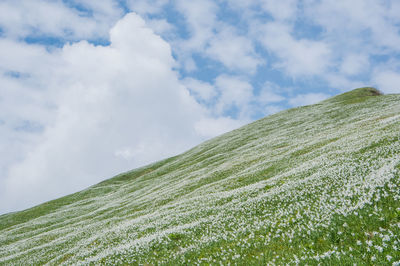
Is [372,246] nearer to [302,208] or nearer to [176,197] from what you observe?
[302,208]

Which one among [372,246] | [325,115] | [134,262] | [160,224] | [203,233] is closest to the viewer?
[372,246]

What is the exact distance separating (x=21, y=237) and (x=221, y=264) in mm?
49186

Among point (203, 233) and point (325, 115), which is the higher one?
point (325, 115)

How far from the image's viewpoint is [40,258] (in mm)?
25922

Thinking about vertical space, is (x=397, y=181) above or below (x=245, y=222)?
above

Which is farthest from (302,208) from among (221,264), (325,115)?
(325,115)

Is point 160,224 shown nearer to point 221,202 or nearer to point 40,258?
point 221,202

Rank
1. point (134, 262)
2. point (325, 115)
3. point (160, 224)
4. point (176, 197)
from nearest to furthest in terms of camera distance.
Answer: point (134, 262), point (160, 224), point (176, 197), point (325, 115)

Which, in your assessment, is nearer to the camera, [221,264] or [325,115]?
[221,264]

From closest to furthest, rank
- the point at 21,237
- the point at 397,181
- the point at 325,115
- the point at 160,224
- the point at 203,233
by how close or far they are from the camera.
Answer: the point at 397,181 < the point at 203,233 < the point at 160,224 < the point at 21,237 < the point at 325,115

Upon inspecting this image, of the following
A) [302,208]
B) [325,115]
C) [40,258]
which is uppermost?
[325,115]

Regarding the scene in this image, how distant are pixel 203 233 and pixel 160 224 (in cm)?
766

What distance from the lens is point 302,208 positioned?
12.9 m

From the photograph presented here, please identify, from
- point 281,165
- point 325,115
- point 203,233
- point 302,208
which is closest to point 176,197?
point 281,165
